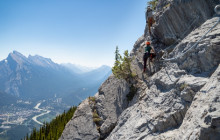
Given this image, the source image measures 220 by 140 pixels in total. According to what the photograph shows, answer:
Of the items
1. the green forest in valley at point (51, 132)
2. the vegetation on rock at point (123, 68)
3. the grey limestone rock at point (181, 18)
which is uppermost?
the grey limestone rock at point (181, 18)

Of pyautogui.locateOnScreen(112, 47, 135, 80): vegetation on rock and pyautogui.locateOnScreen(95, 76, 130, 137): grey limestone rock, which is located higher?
pyautogui.locateOnScreen(112, 47, 135, 80): vegetation on rock

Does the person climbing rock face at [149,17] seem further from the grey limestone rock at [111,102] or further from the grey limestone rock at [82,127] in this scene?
the grey limestone rock at [82,127]

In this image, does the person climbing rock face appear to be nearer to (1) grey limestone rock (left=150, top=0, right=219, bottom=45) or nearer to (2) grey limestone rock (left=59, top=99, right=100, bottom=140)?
(1) grey limestone rock (left=150, top=0, right=219, bottom=45)

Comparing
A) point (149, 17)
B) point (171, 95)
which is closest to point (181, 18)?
point (149, 17)

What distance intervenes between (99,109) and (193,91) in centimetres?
1098

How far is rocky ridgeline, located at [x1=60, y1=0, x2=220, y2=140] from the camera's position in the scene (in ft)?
22.6

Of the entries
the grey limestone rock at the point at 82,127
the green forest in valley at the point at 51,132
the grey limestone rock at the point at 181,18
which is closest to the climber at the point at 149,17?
the grey limestone rock at the point at 181,18

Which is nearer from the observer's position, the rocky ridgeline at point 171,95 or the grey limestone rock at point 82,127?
the rocky ridgeline at point 171,95

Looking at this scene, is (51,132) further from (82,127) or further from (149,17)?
(149,17)

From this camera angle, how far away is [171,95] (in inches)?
394

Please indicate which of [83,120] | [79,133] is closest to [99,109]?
[83,120]

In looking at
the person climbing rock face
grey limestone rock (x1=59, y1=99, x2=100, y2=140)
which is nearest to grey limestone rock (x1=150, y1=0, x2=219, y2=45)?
the person climbing rock face

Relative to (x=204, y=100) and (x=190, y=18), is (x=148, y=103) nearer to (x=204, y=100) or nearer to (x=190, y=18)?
(x=204, y=100)

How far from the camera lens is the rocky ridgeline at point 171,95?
6881 millimetres
